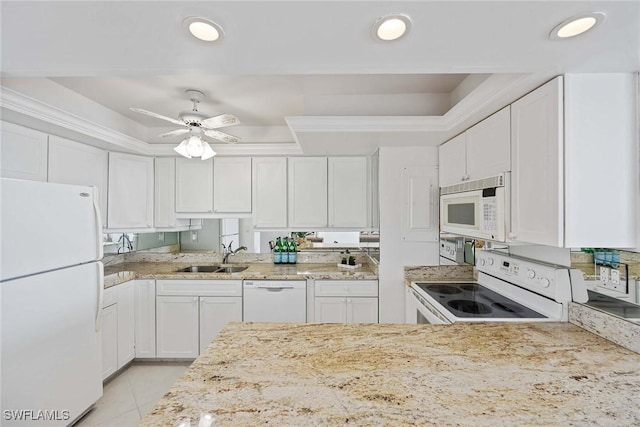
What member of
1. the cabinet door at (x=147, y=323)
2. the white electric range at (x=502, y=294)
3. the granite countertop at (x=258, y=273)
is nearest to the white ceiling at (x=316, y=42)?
the white electric range at (x=502, y=294)

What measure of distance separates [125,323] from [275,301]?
149 cm

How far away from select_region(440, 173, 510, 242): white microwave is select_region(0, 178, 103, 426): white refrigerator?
9.09 feet

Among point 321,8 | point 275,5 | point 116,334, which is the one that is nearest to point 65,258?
point 116,334

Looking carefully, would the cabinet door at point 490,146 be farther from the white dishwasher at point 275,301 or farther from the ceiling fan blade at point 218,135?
the ceiling fan blade at point 218,135

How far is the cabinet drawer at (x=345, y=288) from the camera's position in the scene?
2.66 m

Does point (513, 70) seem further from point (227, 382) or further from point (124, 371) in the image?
point (124, 371)

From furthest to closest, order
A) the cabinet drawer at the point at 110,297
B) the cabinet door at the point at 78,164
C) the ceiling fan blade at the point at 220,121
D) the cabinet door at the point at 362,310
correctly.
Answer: the cabinet door at the point at 362,310 → the cabinet drawer at the point at 110,297 → the cabinet door at the point at 78,164 → the ceiling fan blade at the point at 220,121

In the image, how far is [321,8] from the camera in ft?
2.95

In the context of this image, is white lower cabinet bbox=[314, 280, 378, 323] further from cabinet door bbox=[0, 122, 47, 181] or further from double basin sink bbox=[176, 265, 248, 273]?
cabinet door bbox=[0, 122, 47, 181]

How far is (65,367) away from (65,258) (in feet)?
2.40

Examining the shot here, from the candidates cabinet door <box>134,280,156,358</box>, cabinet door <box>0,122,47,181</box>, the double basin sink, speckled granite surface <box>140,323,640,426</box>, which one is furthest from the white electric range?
cabinet door <box>0,122,47,181</box>

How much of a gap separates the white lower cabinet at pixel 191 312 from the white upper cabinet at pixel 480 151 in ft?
7.47

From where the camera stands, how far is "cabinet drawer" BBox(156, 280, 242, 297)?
272cm

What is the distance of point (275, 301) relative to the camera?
2691 millimetres
